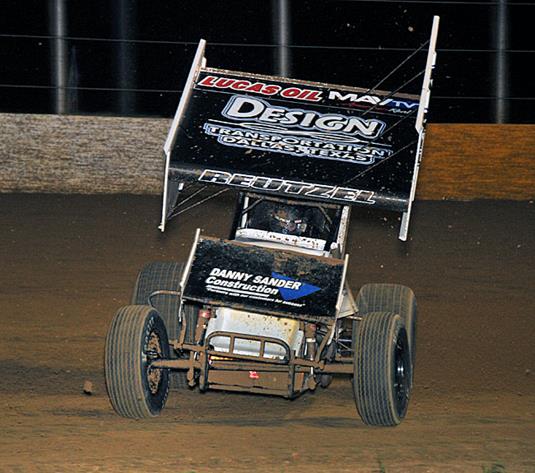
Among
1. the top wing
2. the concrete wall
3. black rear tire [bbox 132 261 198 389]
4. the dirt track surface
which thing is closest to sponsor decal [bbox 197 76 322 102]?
the top wing

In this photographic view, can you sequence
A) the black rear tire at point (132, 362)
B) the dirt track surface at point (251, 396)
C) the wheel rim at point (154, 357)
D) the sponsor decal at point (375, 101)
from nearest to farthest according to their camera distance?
the dirt track surface at point (251, 396) → the black rear tire at point (132, 362) → the wheel rim at point (154, 357) → the sponsor decal at point (375, 101)

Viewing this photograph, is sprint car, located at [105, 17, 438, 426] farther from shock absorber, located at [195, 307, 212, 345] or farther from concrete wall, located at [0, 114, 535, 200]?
concrete wall, located at [0, 114, 535, 200]

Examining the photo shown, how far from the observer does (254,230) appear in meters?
7.18

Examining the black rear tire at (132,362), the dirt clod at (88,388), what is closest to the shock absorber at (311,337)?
the black rear tire at (132,362)

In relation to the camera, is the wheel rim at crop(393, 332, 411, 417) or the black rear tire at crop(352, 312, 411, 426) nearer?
Answer: the black rear tire at crop(352, 312, 411, 426)

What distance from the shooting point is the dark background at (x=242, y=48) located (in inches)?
608

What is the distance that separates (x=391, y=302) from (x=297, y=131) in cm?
131

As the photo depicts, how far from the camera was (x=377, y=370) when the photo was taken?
20.8 ft

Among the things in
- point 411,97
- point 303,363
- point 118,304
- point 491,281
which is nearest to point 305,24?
point 491,281

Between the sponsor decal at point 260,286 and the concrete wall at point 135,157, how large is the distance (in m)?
7.19

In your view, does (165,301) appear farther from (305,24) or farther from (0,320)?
(305,24)

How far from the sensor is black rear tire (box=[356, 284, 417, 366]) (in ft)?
24.3

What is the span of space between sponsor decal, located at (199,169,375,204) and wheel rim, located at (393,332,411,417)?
888 millimetres

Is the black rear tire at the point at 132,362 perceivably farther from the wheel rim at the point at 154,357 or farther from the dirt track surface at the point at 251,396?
the dirt track surface at the point at 251,396
